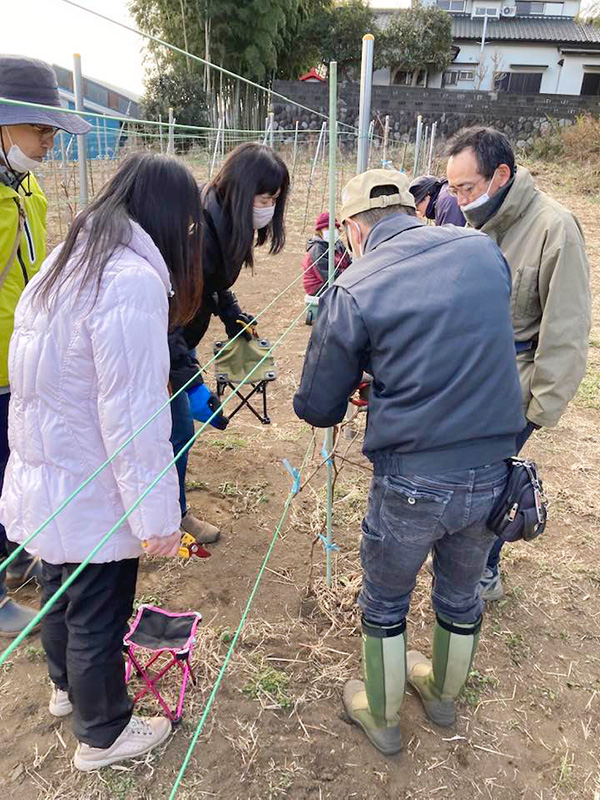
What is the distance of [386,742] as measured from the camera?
1622mm

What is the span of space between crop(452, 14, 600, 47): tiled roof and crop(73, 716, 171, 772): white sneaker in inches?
1094

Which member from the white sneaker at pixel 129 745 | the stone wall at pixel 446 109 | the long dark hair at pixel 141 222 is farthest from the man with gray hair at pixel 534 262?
the stone wall at pixel 446 109

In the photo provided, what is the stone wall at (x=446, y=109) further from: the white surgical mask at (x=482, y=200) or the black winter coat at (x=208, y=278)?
the white surgical mask at (x=482, y=200)

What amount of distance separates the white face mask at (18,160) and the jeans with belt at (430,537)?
1400mm

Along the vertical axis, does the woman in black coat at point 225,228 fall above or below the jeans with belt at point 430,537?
above

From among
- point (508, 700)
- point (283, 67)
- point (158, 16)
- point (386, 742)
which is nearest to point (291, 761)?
point (386, 742)

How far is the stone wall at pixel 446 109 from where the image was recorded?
56.7 ft

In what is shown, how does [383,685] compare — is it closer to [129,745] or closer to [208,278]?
[129,745]

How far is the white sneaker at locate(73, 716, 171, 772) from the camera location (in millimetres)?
1512

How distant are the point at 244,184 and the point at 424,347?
1.13 meters

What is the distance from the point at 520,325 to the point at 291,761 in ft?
4.80

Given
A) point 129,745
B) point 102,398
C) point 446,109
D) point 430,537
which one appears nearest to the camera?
point 102,398

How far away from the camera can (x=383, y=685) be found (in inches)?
61.1

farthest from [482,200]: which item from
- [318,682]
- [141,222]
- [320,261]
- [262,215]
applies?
[320,261]
